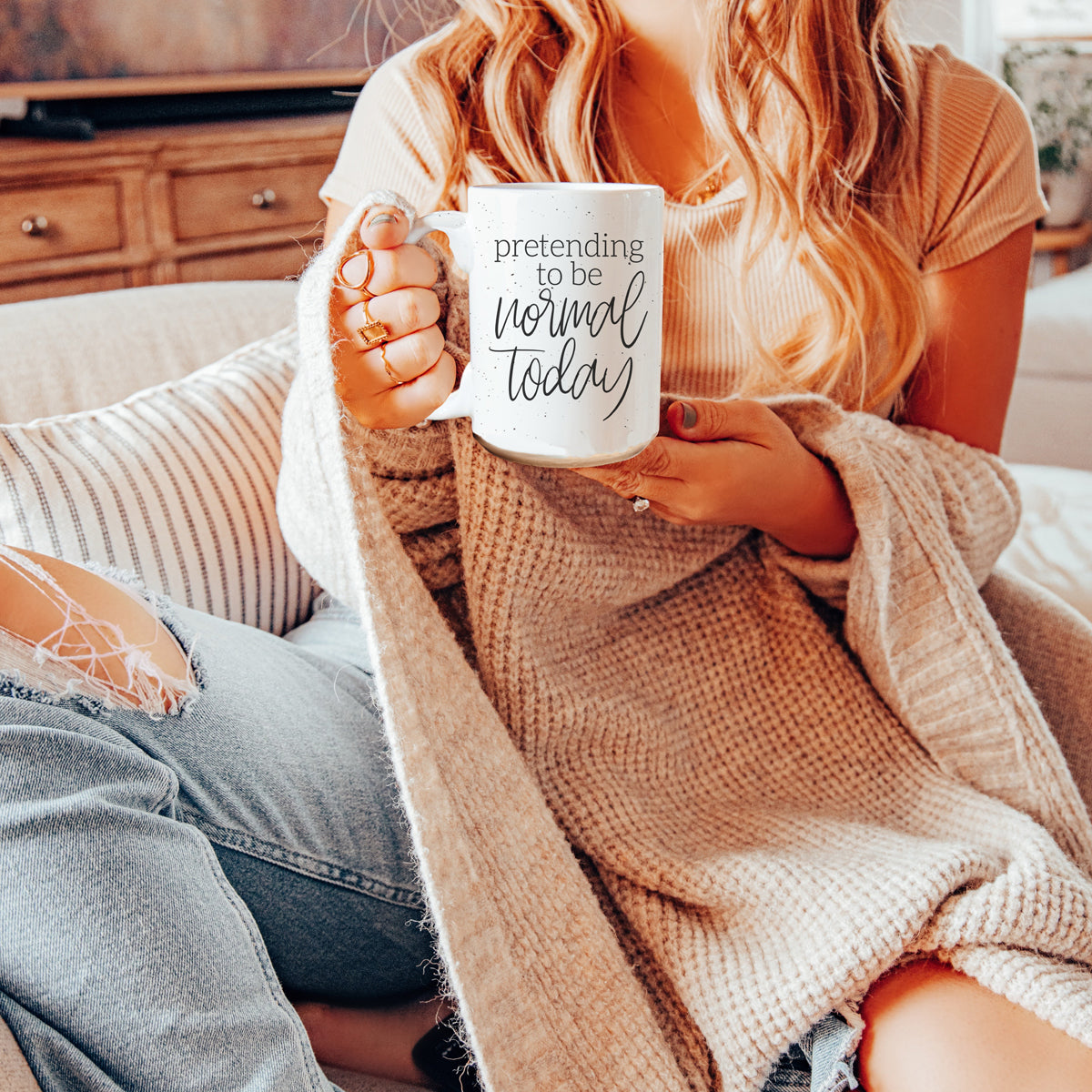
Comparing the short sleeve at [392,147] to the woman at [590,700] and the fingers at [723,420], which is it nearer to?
the woman at [590,700]

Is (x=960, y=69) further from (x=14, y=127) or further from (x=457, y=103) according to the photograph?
(x=14, y=127)

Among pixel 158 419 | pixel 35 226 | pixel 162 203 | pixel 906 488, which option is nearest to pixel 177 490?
pixel 158 419

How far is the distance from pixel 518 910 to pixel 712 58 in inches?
26.7

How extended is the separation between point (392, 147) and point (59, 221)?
45.2 inches

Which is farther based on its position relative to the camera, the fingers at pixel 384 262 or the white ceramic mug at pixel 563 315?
the fingers at pixel 384 262

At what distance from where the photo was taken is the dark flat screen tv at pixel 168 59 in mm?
1899

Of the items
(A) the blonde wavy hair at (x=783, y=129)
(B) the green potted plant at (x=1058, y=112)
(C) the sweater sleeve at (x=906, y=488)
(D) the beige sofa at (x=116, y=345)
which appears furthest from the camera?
(B) the green potted plant at (x=1058, y=112)

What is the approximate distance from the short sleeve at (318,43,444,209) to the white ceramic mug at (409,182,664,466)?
447mm

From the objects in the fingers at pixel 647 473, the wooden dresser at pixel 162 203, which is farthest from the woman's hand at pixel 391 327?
the wooden dresser at pixel 162 203

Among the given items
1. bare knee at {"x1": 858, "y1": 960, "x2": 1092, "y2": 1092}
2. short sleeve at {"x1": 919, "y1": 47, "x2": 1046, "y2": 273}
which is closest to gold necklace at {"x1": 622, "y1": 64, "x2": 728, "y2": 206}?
short sleeve at {"x1": 919, "y1": 47, "x2": 1046, "y2": 273}

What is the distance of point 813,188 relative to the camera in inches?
35.8

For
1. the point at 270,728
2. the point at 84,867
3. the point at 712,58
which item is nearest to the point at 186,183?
the point at 712,58

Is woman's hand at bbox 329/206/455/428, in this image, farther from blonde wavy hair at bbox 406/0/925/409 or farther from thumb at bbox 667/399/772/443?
blonde wavy hair at bbox 406/0/925/409

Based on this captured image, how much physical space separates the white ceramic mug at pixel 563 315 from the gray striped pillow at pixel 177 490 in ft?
1.46
